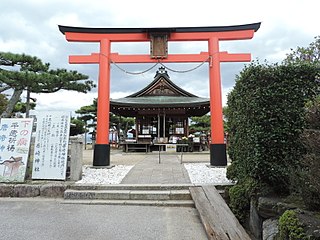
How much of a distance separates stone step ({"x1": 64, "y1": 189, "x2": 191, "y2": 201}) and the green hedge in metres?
1.65

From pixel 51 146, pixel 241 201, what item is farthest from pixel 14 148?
pixel 241 201

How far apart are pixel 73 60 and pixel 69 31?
987mm

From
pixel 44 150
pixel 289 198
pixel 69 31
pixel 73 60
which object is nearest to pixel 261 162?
pixel 289 198

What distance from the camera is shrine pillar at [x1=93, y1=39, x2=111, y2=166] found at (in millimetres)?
7207

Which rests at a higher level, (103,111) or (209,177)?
(103,111)

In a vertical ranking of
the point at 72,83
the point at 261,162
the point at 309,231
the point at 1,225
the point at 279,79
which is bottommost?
the point at 1,225

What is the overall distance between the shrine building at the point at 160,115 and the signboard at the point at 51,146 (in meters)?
9.28

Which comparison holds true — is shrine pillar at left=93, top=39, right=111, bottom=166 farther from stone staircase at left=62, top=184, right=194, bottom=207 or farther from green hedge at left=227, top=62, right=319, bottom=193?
green hedge at left=227, top=62, right=319, bottom=193

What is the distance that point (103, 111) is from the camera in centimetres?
732

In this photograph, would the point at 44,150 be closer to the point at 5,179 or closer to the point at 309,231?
the point at 5,179

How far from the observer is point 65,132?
5.54 m

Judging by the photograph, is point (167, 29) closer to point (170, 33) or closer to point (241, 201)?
point (170, 33)

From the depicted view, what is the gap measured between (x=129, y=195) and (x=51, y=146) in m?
2.41

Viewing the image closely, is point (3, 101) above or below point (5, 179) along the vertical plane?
above
